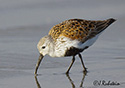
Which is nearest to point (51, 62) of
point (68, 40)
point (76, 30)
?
point (68, 40)

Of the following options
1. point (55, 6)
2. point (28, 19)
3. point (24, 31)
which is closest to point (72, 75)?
point (24, 31)

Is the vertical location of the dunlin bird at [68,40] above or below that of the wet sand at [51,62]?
above

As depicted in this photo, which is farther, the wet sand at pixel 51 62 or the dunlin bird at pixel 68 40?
the dunlin bird at pixel 68 40

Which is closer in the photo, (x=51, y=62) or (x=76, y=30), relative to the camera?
(x=76, y=30)

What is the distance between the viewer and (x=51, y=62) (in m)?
9.01

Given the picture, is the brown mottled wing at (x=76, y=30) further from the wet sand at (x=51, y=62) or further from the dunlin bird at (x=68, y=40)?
the wet sand at (x=51, y=62)

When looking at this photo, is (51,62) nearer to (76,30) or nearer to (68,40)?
(68,40)

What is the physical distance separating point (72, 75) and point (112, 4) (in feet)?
21.3

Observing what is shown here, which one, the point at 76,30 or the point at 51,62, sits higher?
the point at 76,30

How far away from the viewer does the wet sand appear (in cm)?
739

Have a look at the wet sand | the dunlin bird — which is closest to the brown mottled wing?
the dunlin bird

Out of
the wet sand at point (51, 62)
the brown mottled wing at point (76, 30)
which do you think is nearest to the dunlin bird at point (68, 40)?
the brown mottled wing at point (76, 30)

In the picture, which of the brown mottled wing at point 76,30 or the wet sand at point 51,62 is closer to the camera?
the wet sand at point 51,62

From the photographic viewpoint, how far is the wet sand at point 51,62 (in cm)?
739
